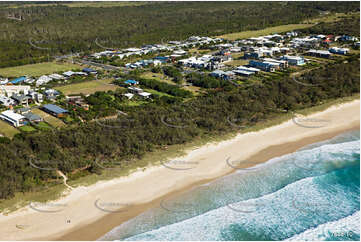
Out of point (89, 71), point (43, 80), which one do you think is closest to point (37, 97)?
point (43, 80)

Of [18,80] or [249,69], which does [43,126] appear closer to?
[18,80]

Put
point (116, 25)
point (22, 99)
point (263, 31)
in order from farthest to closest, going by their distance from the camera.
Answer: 1. point (116, 25)
2. point (263, 31)
3. point (22, 99)

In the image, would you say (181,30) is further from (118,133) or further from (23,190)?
(23,190)

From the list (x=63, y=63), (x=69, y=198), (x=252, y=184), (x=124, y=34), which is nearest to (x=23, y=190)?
(x=69, y=198)

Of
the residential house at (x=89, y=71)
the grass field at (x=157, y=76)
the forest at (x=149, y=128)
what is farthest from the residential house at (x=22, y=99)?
the grass field at (x=157, y=76)

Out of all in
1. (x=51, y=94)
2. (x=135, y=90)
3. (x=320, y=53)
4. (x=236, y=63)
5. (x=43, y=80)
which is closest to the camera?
(x=51, y=94)

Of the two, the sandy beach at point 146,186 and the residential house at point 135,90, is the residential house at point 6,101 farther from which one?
the sandy beach at point 146,186
